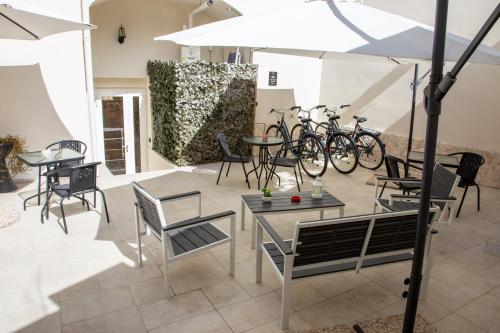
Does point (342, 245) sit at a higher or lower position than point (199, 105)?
lower

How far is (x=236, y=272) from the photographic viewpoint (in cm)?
351

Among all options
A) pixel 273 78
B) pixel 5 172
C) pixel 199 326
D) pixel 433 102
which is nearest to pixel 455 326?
pixel 199 326

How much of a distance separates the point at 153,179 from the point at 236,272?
344 cm

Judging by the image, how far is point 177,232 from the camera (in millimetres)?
Answer: 3436

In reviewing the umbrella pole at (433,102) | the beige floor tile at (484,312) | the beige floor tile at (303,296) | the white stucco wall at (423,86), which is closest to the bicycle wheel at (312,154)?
the white stucco wall at (423,86)

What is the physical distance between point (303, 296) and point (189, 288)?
3.18 ft

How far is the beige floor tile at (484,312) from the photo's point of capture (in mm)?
2875

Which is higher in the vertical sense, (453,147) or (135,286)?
(453,147)

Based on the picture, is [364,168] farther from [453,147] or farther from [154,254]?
[154,254]

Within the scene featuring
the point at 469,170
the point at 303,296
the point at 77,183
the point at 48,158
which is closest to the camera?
the point at 303,296

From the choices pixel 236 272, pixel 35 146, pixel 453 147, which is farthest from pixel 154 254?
pixel 453 147

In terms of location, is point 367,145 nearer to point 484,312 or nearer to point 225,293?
point 484,312

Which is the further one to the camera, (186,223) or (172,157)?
(172,157)

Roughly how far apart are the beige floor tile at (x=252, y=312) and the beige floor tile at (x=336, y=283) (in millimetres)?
401
